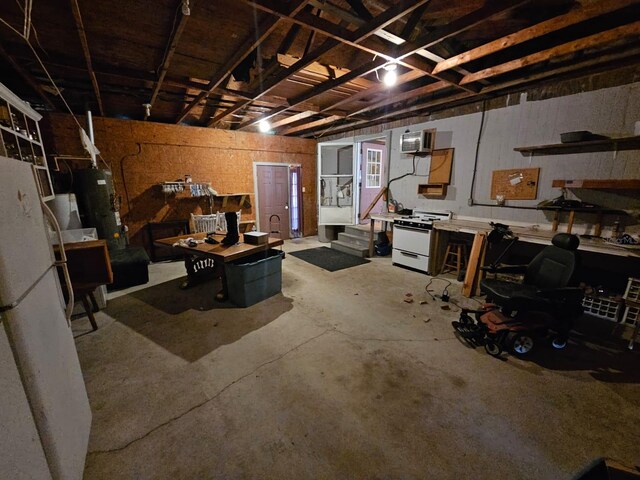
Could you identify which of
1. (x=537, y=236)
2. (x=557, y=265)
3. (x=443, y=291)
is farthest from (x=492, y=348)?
(x=537, y=236)

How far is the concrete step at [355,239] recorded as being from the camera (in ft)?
18.3

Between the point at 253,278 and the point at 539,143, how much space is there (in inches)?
161

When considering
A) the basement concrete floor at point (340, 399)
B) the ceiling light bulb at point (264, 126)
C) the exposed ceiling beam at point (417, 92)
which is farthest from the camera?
the ceiling light bulb at point (264, 126)

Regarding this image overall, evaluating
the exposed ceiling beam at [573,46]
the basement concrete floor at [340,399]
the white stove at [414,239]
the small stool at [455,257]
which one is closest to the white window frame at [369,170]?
the white stove at [414,239]

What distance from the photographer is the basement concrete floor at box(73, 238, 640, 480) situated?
4.84 feet

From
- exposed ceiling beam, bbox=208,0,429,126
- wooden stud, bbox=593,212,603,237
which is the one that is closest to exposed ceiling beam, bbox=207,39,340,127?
exposed ceiling beam, bbox=208,0,429,126

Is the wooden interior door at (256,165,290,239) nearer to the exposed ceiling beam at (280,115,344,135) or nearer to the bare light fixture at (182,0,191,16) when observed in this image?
the exposed ceiling beam at (280,115,344,135)

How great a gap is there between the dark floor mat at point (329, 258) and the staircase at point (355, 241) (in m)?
0.11

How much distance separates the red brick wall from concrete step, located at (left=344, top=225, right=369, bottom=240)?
227 centimetres

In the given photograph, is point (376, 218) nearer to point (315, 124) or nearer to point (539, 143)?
point (315, 124)

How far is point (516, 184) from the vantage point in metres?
3.77

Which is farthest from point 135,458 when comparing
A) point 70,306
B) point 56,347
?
point 70,306

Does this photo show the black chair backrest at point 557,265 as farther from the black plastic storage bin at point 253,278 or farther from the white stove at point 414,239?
the black plastic storage bin at point 253,278

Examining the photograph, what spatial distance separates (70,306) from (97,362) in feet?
3.72
